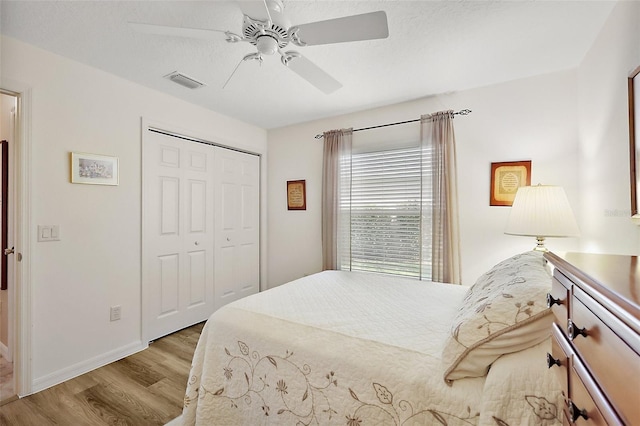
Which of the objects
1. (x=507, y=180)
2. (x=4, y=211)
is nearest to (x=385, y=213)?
(x=507, y=180)

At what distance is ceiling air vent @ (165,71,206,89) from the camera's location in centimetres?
250

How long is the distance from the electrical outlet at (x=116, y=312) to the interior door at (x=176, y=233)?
22 centimetres

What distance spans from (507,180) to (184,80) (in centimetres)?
305

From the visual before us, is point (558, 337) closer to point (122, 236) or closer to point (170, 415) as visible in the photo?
point (170, 415)

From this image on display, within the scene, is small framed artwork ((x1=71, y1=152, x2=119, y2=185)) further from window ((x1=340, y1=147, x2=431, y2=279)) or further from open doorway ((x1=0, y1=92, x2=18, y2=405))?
window ((x1=340, y1=147, x2=431, y2=279))

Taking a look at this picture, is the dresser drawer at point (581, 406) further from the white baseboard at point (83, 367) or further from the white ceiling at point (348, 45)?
the white baseboard at point (83, 367)

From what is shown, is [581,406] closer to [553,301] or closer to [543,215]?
[553,301]

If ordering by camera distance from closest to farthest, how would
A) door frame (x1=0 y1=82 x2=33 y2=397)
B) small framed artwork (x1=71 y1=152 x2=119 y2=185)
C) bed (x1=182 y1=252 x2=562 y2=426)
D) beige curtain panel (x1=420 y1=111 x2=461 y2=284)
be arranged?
bed (x1=182 y1=252 x2=562 y2=426)
door frame (x1=0 y1=82 x2=33 y2=397)
small framed artwork (x1=71 y1=152 x2=119 y2=185)
beige curtain panel (x1=420 y1=111 x2=461 y2=284)

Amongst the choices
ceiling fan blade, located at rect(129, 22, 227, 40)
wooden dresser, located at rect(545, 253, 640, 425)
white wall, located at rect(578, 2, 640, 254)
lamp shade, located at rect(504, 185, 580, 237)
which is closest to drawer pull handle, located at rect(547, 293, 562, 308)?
wooden dresser, located at rect(545, 253, 640, 425)

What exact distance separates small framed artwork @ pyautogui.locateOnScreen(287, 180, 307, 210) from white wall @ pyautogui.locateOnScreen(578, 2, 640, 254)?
2760mm

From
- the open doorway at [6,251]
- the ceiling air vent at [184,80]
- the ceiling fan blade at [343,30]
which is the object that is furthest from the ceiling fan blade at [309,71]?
the open doorway at [6,251]

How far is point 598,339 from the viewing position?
59 cm

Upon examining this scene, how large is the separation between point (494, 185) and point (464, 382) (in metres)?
2.16

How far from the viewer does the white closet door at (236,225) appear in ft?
11.7
